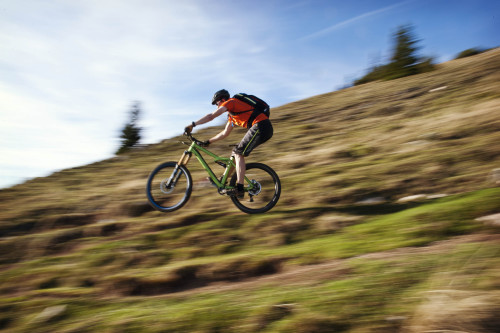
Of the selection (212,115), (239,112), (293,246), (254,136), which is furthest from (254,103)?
(293,246)

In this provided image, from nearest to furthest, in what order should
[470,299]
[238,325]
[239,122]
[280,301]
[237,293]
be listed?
[470,299] < [238,325] < [280,301] < [237,293] < [239,122]

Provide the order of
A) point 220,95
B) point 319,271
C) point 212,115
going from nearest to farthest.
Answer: point 319,271 < point 212,115 < point 220,95

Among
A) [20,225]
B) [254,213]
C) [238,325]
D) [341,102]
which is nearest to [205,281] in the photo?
[238,325]

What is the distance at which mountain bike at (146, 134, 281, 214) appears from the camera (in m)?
7.83

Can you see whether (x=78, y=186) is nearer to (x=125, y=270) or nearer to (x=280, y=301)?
(x=125, y=270)

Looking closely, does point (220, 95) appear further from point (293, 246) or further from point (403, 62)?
point (403, 62)

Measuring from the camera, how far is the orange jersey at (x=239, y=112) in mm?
7355

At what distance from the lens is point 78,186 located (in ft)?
37.9

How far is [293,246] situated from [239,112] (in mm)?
2976

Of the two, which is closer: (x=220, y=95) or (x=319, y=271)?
(x=319, y=271)

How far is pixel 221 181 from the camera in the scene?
7.87 metres

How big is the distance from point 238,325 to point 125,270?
9.36ft

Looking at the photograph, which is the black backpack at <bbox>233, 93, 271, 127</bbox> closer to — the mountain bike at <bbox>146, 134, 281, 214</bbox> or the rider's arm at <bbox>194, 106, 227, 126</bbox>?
the rider's arm at <bbox>194, 106, 227, 126</bbox>

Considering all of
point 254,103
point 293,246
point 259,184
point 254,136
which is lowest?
point 293,246
